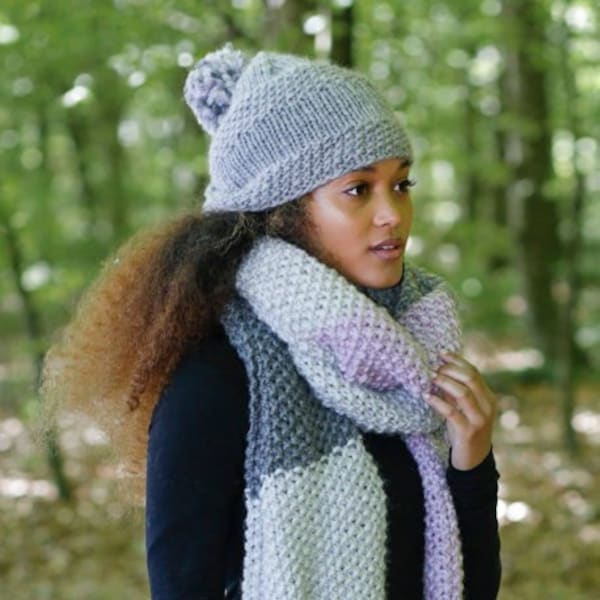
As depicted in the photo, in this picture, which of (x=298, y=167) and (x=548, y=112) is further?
(x=548, y=112)

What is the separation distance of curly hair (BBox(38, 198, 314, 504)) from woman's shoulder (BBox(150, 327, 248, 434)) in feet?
0.09

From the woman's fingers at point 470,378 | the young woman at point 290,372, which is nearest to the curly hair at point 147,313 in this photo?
the young woman at point 290,372

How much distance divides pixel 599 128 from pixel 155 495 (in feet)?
19.0

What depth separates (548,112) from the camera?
8727mm

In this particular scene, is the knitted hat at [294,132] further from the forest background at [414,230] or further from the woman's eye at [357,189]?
the forest background at [414,230]

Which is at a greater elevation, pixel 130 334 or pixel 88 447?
pixel 130 334

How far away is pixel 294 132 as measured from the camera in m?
1.65

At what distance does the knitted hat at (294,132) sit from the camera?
5.38 feet

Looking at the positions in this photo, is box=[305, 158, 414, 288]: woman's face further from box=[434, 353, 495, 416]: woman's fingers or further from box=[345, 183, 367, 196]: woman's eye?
box=[434, 353, 495, 416]: woman's fingers

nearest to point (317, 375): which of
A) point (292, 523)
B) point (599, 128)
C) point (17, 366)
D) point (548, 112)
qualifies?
point (292, 523)

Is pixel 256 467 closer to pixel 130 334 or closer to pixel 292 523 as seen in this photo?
pixel 292 523

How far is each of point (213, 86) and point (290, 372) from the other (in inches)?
22.5

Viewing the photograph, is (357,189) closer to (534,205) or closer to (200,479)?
(200,479)

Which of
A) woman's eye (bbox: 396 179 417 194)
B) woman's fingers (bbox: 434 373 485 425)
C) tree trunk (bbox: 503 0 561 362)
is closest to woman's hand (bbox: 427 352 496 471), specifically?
woman's fingers (bbox: 434 373 485 425)
